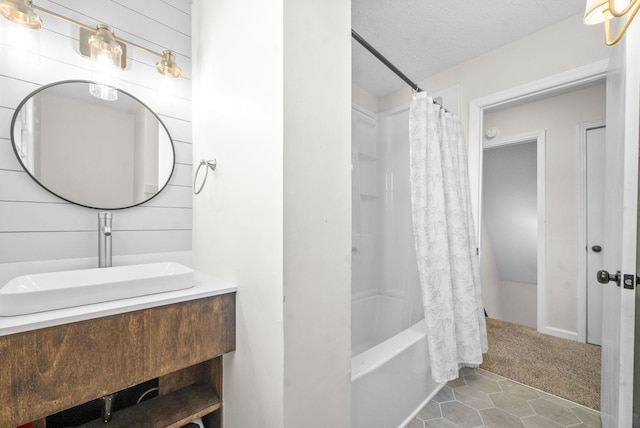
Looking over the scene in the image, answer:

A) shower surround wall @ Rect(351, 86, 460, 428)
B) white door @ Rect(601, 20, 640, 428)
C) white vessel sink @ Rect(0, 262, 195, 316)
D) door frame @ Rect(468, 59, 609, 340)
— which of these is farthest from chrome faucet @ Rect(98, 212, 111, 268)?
door frame @ Rect(468, 59, 609, 340)

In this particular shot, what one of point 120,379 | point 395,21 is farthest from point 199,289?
point 395,21

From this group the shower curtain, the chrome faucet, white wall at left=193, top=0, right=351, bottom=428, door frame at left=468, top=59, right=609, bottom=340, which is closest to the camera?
white wall at left=193, top=0, right=351, bottom=428

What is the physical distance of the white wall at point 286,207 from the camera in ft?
2.92

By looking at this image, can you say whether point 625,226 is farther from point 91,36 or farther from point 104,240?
point 91,36

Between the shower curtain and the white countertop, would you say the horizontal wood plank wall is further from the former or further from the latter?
the shower curtain

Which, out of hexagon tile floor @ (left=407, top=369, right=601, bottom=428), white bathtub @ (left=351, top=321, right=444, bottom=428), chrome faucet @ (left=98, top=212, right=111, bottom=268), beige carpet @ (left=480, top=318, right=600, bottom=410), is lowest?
hexagon tile floor @ (left=407, top=369, right=601, bottom=428)

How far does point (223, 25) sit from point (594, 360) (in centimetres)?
341

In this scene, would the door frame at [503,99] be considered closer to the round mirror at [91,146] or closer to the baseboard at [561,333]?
the baseboard at [561,333]

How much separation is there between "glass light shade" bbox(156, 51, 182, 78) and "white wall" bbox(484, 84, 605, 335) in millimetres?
3305

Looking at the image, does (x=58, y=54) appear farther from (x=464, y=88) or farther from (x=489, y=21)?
(x=464, y=88)

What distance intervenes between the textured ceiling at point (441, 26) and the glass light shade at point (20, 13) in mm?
1549

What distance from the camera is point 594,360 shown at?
2137mm

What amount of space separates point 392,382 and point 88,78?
6.80 feet

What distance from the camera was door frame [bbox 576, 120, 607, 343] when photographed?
2443mm
